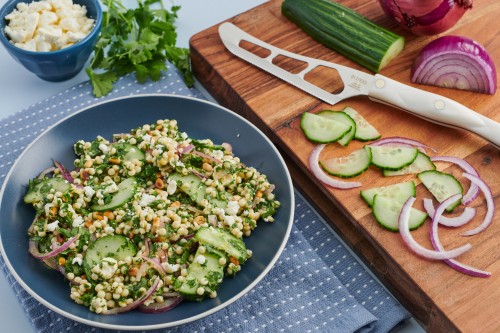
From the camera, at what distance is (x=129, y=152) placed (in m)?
2.91

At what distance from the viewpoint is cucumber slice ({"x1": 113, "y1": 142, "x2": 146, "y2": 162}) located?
9.50 ft

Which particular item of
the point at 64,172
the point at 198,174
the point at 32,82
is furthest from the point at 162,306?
the point at 32,82

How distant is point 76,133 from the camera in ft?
10.1

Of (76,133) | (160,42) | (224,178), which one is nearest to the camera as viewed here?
(224,178)

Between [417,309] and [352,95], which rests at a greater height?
[352,95]

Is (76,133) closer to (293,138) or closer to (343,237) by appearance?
(293,138)

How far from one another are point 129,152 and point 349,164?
97cm

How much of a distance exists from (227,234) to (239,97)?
0.92m

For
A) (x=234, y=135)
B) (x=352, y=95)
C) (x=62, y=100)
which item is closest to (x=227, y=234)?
(x=234, y=135)

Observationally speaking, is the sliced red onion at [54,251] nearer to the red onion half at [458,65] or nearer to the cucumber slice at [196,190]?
the cucumber slice at [196,190]

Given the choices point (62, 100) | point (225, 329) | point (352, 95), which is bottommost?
point (225, 329)

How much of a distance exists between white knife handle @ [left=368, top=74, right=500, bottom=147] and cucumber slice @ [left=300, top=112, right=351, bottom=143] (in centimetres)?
26

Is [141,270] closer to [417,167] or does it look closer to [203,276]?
[203,276]

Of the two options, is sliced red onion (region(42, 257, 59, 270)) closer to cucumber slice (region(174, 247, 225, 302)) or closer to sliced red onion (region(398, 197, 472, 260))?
cucumber slice (region(174, 247, 225, 302))
